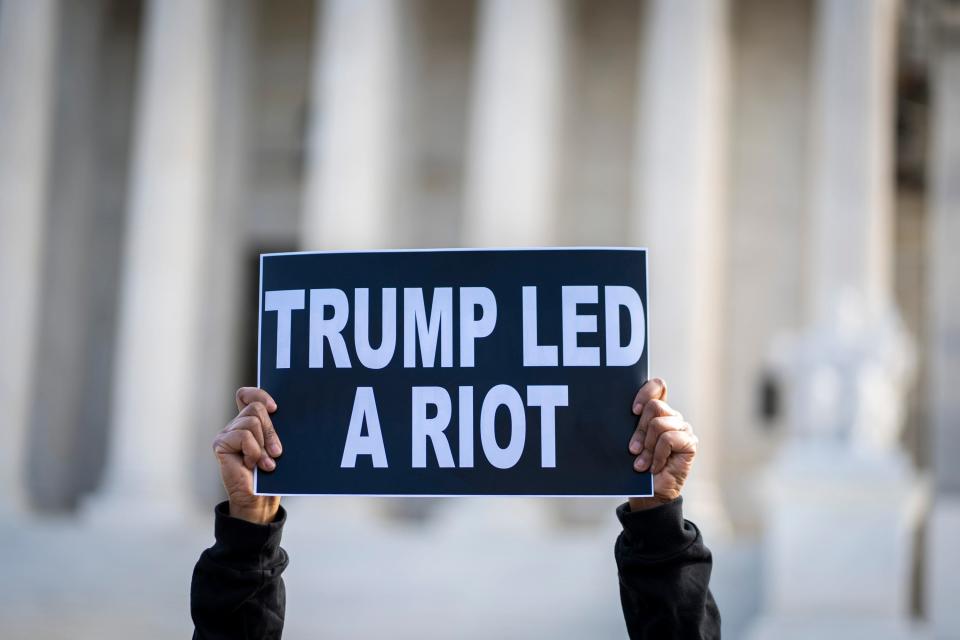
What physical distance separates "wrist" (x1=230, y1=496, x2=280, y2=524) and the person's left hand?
2.50 metres

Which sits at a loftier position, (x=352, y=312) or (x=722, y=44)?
(x=722, y=44)

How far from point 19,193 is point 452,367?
192ft

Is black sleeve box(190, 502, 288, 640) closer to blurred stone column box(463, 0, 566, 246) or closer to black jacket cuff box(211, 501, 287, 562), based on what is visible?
black jacket cuff box(211, 501, 287, 562)

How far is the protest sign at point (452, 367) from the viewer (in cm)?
981

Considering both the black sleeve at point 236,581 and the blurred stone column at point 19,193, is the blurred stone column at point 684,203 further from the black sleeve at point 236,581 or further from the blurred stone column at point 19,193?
the black sleeve at point 236,581

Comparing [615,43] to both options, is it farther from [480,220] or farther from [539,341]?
[539,341]

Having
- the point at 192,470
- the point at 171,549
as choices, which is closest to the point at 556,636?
the point at 171,549

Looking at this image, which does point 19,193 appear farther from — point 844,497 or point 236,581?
point 236,581

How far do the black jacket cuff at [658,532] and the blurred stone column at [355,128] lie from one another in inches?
2089

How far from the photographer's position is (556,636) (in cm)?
4394

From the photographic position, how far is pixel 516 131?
197ft

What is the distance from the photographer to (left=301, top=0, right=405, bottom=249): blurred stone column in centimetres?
6156

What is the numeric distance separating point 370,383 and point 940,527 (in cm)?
5029

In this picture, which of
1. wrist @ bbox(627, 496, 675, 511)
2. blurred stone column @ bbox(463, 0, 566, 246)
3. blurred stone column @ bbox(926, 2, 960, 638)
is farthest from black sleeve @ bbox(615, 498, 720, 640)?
blurred stone column @ bbox(926, 2, 960, 638)
